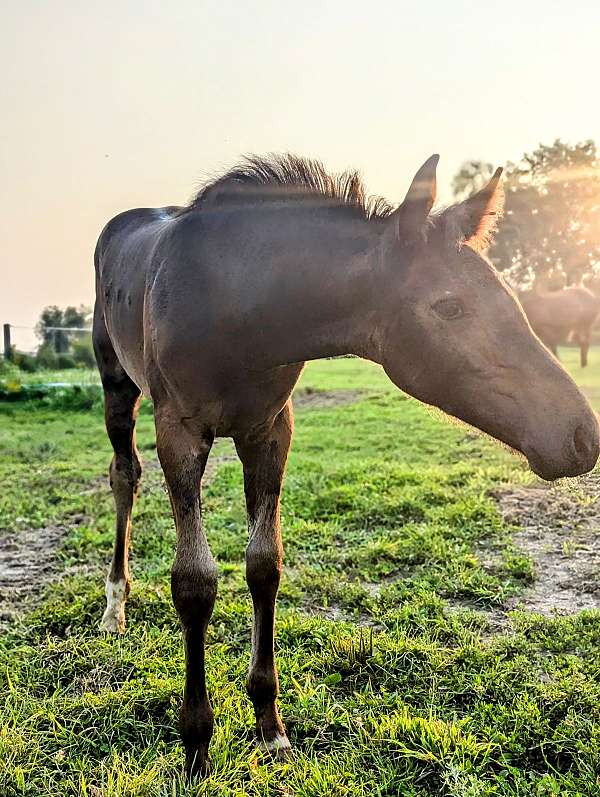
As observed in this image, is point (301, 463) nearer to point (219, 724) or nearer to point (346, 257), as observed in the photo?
point (219, 724)

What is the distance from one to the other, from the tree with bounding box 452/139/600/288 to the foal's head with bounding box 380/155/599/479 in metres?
32.8

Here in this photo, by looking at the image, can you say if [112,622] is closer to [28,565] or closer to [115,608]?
[115,608]

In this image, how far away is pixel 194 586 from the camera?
244cm

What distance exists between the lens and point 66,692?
297cm

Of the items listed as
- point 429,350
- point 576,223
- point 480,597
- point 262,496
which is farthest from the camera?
point 576,223

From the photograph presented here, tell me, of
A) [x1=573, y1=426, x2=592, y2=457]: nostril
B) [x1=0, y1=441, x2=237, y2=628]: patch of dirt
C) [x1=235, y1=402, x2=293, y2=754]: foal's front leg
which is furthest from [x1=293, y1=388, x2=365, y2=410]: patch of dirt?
[x1=573, y1=426, x2=592, y2=457]: nostril

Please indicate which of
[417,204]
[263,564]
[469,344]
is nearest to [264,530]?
[263,564]

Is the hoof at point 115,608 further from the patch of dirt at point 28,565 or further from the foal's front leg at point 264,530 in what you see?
the foal's front leg at point 264,530

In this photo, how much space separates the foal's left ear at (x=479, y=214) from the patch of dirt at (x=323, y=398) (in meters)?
9.99

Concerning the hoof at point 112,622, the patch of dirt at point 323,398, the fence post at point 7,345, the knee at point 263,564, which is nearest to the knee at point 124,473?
the hoof at point 112,622

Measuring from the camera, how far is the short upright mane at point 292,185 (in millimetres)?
2385

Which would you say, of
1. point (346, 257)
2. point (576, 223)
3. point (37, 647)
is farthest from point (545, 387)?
point (576, 223)

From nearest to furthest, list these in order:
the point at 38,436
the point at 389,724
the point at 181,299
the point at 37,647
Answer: the point at 181,299 < the point at 389,724 < the point at 37,647 < the point at 38,436

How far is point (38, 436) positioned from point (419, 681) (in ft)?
26.9
